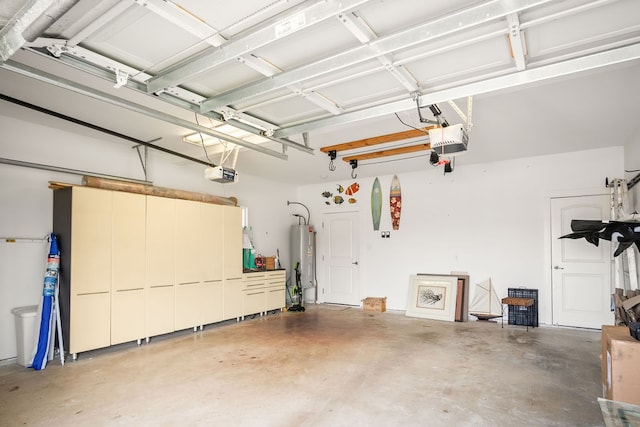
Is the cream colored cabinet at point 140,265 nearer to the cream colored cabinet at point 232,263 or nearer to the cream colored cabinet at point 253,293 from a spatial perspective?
the cream colored cabinet at point 232,263

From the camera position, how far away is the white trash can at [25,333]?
14.0 feet

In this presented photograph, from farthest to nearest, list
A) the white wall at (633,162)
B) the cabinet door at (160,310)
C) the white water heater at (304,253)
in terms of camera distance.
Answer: the white water heater at (304,253) → the cabinet door at (160,310) → the white wall at (633,162)

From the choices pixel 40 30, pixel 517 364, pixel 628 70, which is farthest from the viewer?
pixel 517 364

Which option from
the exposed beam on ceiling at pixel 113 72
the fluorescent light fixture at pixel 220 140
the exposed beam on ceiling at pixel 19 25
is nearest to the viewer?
the exposed beam on ceiling at pixel 19 25

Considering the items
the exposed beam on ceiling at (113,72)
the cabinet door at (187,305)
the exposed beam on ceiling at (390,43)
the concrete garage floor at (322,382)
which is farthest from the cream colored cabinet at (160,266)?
the exposed beam on ceiling at (390,43)

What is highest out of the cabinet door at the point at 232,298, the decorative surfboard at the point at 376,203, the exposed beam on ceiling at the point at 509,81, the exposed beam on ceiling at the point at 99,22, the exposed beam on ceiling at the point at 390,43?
the exposed beam on ceiling at the point at 99,22

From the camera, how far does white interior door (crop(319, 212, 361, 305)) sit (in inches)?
332

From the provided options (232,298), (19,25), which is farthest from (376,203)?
(19,25)

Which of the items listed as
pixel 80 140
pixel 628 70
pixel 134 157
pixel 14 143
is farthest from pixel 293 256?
pixel 628 70

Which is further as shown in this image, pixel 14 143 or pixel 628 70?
pixel 14 143

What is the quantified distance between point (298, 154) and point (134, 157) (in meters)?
2.56

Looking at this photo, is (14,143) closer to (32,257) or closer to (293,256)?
(32,257)

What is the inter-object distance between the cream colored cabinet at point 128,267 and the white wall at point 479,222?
4.64 m

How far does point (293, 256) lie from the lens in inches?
341
